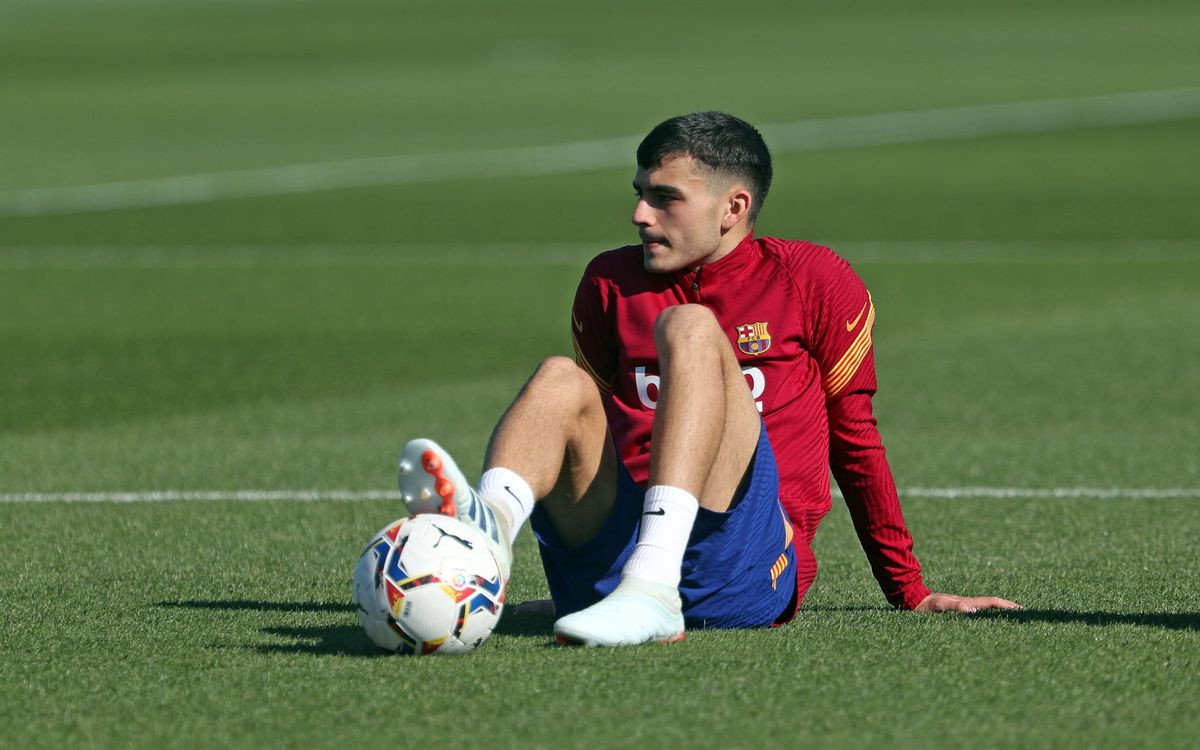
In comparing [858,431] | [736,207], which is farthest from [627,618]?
[736,207]

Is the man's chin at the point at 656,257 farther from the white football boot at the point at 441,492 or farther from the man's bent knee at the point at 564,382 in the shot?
the white football boot at the point at 441,492

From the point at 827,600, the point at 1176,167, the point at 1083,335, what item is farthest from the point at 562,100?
the point at 827,600

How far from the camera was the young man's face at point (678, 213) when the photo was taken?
6.09 m

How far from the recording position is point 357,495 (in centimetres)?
922

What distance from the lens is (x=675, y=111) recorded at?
40094 mm

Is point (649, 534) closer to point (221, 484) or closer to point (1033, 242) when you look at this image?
point (221, 484)

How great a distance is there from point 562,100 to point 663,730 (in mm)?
39625

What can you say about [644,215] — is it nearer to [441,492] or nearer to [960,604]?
[441,492]

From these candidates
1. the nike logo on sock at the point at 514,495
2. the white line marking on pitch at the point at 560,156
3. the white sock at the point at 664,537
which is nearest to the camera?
the white sock at the point at 664,537

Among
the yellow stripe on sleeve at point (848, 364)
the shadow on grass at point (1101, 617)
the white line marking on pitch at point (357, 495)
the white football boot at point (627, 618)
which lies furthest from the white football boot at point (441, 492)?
the white line marking on pitch at point (357, 495)

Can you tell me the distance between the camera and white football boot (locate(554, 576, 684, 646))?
5426 millimetres

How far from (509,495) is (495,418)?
598cm

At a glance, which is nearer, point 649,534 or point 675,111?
point 649,534

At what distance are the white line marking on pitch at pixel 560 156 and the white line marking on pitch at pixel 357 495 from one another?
16.1m
